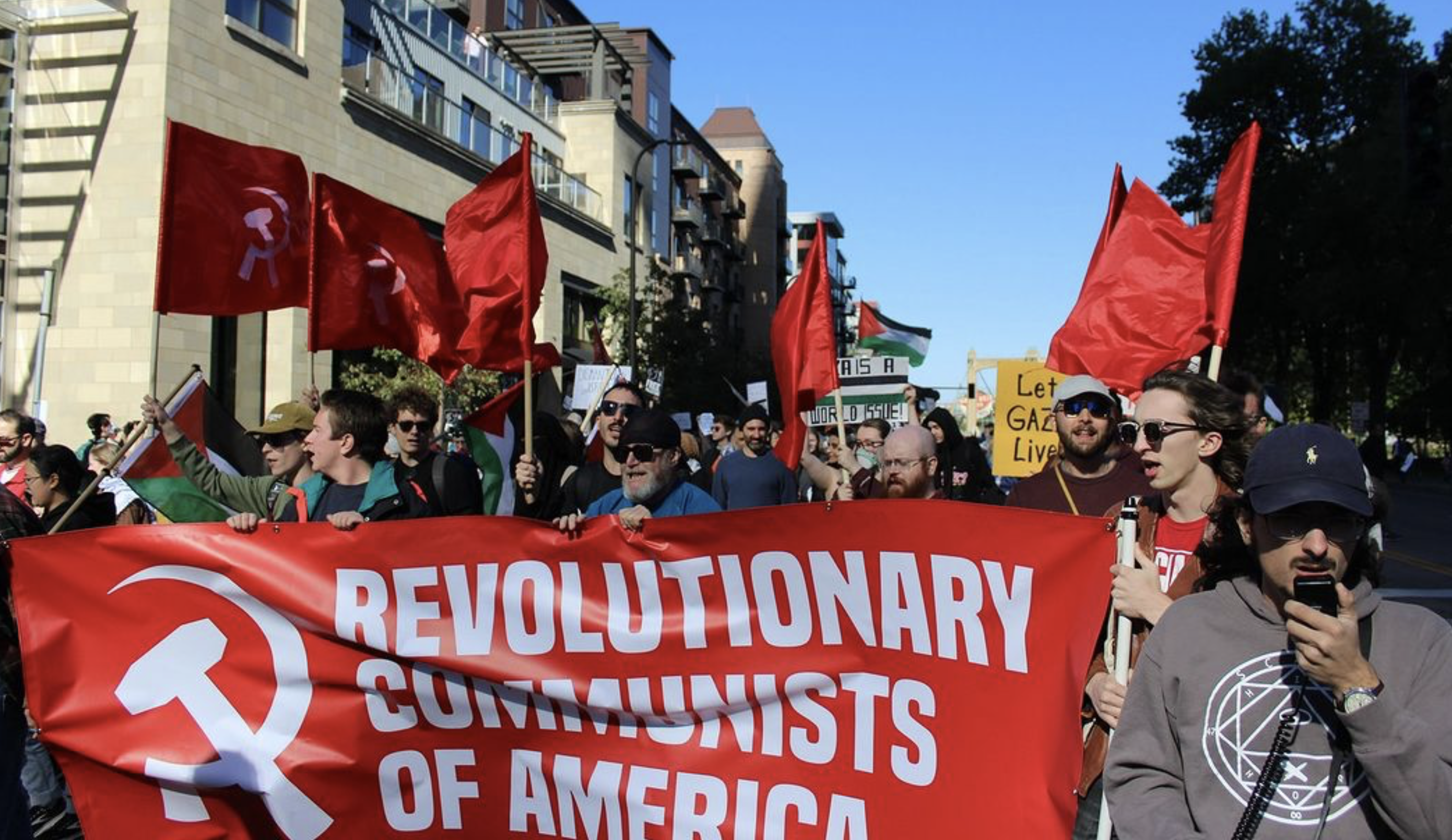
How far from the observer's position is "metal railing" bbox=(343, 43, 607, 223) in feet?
79.2

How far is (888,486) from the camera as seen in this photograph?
493 cm

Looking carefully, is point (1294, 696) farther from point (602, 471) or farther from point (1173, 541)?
point (602, 471)

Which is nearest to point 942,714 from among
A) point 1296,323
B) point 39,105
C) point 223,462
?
point 223,462

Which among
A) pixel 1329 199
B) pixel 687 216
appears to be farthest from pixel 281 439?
pixel 687 216

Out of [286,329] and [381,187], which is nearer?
[286,329]

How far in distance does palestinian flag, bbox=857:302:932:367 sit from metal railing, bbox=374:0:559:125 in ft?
51.9

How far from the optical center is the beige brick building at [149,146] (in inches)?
725

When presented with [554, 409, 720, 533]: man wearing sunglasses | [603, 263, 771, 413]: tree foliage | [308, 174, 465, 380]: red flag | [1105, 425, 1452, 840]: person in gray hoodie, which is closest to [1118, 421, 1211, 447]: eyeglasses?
[1105, 425, 1452, 840]: person in gray hoodie

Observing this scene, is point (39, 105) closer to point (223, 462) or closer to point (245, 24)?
point (245, 24)

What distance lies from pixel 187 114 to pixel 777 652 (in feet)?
58.7

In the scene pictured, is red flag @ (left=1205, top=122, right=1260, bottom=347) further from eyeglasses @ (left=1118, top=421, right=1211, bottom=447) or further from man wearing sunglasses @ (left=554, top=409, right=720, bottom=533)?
man wearing sunglasses @ (left=554, top=409, right=720, bottom=533)

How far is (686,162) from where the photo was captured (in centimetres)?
5925

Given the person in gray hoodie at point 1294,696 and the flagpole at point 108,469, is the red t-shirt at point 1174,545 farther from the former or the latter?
the flagpole at point 108,469

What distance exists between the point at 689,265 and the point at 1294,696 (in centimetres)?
5712
